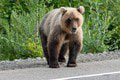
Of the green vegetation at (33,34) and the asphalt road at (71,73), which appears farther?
the green vegetation at (33,34)

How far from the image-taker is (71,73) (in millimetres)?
7480

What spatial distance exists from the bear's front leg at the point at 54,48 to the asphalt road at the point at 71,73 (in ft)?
0.52

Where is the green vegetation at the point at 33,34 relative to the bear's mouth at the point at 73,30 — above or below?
below

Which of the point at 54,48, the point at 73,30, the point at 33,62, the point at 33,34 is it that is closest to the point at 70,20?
the point at 73,30

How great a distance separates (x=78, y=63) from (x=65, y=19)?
1140mm

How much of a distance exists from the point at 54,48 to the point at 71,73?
37.4 inches

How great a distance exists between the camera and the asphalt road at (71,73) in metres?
6.98

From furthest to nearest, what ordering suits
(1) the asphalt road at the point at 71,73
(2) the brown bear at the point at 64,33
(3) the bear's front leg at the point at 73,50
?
(3) the bear's front leg at the point at 73,50
(2) the brown bear at the point at 64,33
(1) the asphalt road at the point at 71,73

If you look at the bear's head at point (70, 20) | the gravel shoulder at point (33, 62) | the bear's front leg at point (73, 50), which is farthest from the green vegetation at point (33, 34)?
the bear's head at point (70, 20)

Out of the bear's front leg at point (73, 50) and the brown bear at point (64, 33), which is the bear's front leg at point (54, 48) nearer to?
the brown bear at point (64, 33)

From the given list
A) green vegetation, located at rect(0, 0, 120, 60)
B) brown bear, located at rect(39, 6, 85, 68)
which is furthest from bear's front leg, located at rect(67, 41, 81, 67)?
green vegetation, located at rect(0, 0, 120, 60)

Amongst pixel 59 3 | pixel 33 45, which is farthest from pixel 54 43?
pixel 59 3

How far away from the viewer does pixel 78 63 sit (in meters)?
8.89

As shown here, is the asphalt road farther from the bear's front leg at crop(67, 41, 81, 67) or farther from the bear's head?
the bear's head
